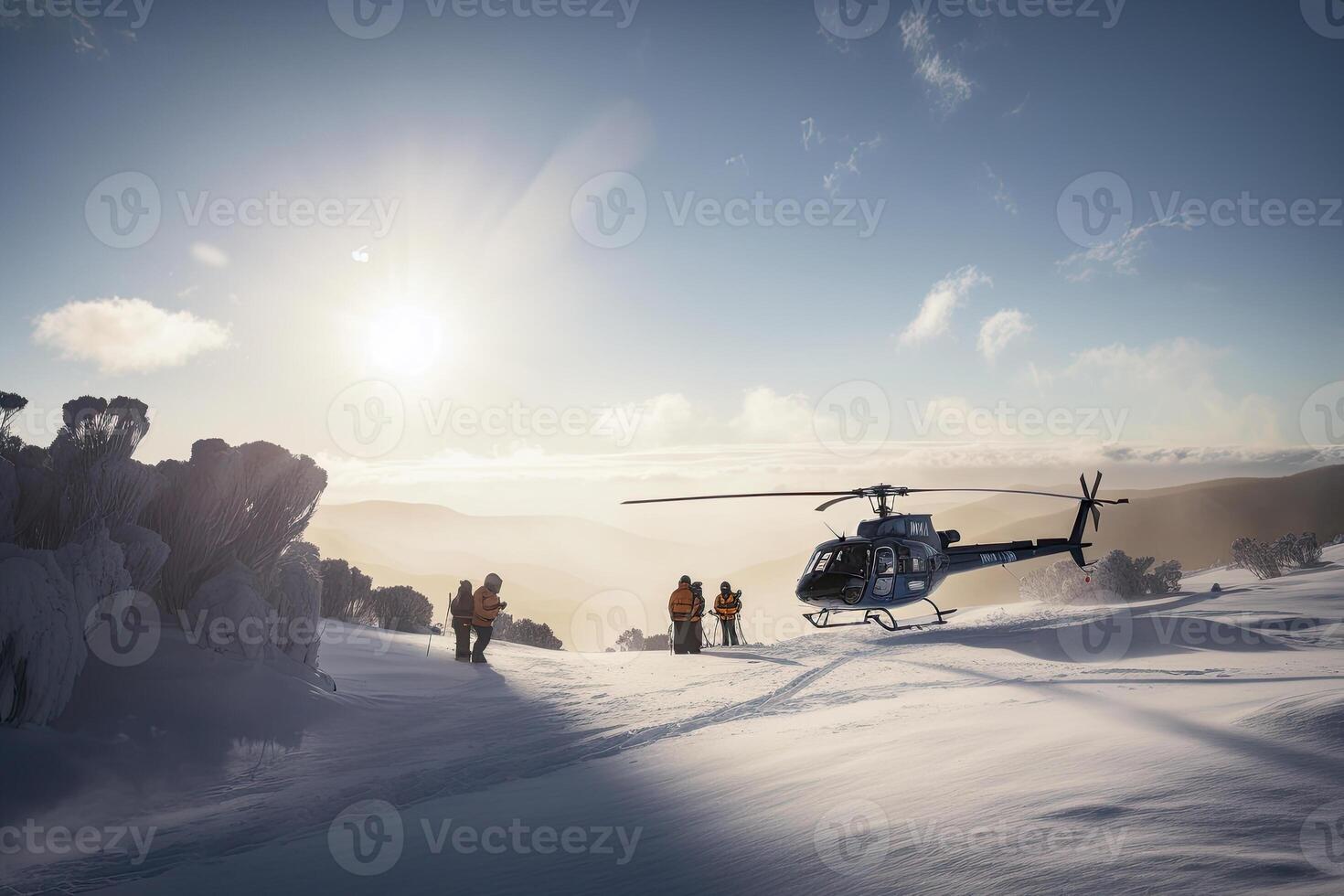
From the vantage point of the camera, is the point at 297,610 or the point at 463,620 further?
the point at 463,620

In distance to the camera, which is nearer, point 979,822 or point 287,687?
point 979,822

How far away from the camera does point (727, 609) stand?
58.3 feet

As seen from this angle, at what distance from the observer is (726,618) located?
1783 centimetres

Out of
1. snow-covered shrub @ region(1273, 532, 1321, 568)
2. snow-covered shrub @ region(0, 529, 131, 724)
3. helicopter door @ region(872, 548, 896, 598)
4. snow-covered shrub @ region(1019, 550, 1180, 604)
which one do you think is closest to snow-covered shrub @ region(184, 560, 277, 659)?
snow-covered shrub @ region(0, 529, 131, 724)

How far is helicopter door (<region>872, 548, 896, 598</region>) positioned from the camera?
12.1 meters

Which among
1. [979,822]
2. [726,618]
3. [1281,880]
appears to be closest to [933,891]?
[979,822]

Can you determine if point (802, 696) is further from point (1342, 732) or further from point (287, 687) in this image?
point (287, 687)

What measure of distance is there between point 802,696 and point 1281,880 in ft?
Result: 19.9

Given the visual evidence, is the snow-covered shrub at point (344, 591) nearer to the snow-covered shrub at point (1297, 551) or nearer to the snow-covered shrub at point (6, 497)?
the snow-covered shrub at point (6, 497)

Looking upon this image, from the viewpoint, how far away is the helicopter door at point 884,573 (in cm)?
1210
